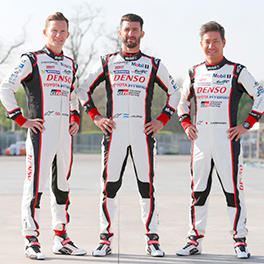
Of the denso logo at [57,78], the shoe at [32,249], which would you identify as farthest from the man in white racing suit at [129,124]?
the shoe at [32,249]

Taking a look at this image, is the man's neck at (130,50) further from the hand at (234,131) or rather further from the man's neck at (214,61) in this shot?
the hand at (234,131)

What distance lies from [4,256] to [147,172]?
1561mm

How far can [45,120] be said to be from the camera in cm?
498

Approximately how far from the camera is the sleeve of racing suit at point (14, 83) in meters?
4.89

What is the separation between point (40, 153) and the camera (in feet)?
16.1

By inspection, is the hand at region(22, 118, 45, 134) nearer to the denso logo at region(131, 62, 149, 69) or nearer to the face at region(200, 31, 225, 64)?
the denso logo at region(131, 62, 149, 69)

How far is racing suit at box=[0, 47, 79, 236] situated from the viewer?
16.1ft

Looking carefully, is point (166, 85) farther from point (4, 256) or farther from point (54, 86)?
point (4, 256)

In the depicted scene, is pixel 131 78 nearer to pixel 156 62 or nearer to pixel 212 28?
pixel 156 62

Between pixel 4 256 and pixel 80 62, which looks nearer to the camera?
pixel 4 256

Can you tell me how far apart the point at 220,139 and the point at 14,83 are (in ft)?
6.63

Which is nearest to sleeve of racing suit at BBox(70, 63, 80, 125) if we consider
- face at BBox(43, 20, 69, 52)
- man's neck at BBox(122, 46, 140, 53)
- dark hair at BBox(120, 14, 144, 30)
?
face at BBox(43, 20, 69, 52)

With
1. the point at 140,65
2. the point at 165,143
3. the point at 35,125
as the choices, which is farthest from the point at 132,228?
the point at 165,143

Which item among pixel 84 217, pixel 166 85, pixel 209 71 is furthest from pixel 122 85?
pixel 84 217
